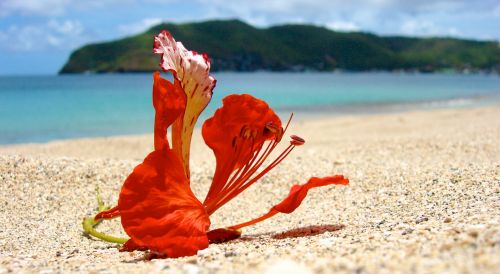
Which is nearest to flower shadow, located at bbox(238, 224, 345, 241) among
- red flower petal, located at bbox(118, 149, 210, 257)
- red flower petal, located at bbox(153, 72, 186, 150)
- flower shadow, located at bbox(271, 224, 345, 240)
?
flower shadow, located at bbox(271, 224, 345, 240)

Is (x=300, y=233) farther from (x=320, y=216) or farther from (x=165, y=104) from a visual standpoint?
(x=165, y=104)

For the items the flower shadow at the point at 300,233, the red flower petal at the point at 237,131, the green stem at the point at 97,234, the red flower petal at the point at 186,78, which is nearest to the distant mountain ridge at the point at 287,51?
the green stem at the point at 97,234

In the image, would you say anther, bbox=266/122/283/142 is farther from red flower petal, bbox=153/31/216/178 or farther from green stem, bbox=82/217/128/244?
green stem, bbox=82/217/128/244

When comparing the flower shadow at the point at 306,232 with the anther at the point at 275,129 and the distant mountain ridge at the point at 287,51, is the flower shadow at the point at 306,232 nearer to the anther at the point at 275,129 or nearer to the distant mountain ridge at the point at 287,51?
the anther at the point at 275,129

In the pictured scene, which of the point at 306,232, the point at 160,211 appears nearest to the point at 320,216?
the point at 306,232

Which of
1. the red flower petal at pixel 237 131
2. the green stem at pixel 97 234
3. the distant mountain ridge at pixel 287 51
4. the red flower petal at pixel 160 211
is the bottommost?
the green stem at pixel 97 234

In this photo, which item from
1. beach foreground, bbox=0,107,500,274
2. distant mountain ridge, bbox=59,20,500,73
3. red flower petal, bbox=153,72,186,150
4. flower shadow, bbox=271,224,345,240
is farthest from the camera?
distant mountain ridge, bbox=59,20,500,73
